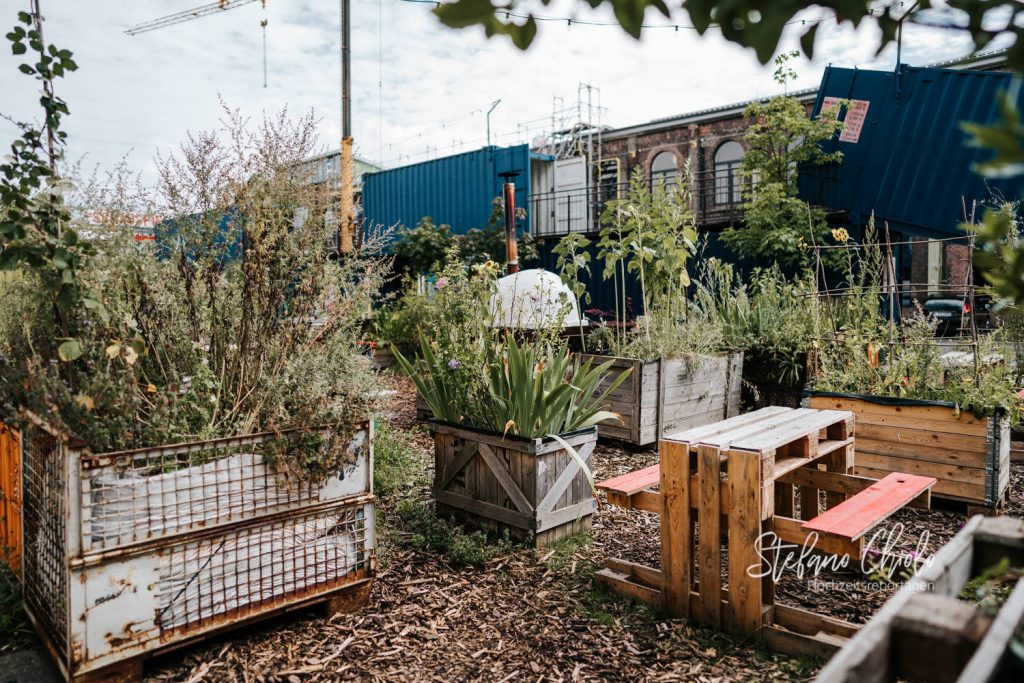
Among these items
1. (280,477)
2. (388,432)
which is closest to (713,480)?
(280,477)

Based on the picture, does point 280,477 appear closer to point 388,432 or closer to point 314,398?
point 314,398

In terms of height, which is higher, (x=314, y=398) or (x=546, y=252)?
(x=546, y=252)

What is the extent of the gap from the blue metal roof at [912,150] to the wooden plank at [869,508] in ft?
25.0

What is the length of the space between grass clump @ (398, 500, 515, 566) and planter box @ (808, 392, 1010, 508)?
2327 mm

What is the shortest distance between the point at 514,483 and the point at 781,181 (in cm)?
1082

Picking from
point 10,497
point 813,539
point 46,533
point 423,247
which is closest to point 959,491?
point 813,539

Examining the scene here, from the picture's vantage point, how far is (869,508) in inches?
102

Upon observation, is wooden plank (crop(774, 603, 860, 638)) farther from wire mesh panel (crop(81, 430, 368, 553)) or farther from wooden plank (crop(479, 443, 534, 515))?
wire mesh panel (crop(81, 430, 368, 553))

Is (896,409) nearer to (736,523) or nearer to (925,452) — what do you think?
(925,452)

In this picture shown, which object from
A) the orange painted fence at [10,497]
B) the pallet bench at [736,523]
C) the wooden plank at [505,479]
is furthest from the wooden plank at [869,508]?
the orange painted fence at [10,497]

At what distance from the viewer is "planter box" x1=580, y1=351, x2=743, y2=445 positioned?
5148 mm

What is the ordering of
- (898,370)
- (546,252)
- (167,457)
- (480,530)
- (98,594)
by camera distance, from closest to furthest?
(98,594) → (167,457) → (480,530) → (898,370) → (546,252)

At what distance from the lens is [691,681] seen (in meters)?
2.34

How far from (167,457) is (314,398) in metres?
0.56
